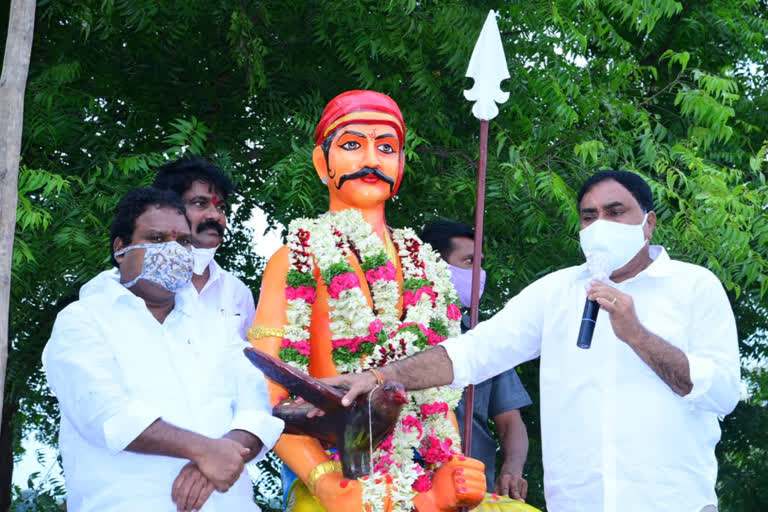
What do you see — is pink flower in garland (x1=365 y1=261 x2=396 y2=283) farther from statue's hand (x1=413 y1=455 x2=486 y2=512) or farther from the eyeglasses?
the eyeglasses

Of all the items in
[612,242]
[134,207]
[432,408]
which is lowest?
[432,408]

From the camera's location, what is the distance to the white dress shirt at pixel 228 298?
16.2 feet

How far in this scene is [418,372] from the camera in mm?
4098

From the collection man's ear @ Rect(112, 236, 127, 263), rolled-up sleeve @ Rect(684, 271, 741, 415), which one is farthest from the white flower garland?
rolled-up sleeve @ Rect(684, 271, 741, 415)

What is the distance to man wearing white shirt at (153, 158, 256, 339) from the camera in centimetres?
496

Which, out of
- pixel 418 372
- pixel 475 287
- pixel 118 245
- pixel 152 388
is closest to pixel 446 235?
pixel 475 287

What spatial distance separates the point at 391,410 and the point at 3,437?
478 centimetres

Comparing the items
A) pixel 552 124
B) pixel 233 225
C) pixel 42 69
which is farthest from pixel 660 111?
pixel 42 69

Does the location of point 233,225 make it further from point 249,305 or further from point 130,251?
point 130,251

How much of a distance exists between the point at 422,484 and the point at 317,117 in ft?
11.0

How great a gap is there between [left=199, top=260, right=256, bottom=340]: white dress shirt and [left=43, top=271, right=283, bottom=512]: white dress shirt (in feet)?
3.26

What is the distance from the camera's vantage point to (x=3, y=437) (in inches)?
299

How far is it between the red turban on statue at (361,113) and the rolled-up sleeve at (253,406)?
139 centimetres

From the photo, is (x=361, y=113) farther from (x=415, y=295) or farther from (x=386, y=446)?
(x=386, y=446)
